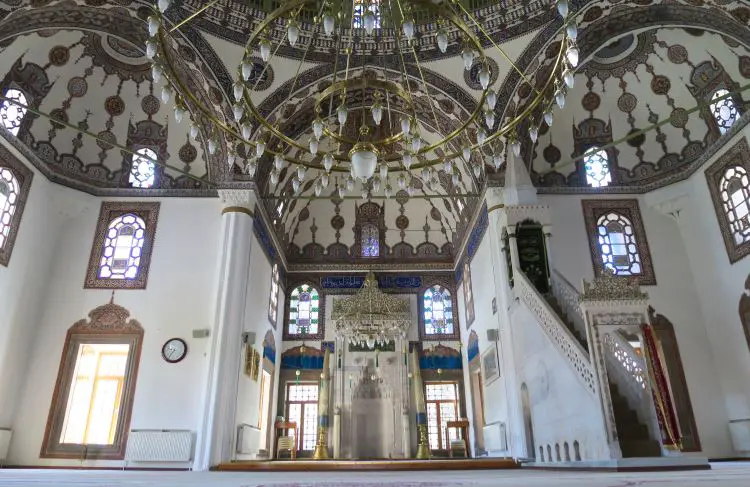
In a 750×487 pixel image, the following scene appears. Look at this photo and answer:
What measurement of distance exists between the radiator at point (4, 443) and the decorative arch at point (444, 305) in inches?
314

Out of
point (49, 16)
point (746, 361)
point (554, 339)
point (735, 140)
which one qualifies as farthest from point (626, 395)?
point (49, 16)

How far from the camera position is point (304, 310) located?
40.7 feet

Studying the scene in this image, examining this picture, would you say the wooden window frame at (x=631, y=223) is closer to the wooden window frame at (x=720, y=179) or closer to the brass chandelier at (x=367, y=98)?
the wooden window frame at (x=720, y=179)

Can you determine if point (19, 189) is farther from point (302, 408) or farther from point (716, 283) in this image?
point (716, 283)

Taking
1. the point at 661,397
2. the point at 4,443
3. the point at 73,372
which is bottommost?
the point at 4,443

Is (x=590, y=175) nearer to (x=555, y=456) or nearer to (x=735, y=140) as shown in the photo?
(x=735, y=140)

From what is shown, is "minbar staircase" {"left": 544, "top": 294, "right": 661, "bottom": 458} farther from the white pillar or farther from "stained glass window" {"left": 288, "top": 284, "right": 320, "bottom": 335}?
"stained glass window" {"left": 288, "top": 284, "right": 320, "bottom": 335}

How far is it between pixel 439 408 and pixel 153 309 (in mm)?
6519

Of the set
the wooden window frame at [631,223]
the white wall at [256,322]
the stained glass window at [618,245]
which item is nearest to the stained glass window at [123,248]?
the white wall at [256,322]

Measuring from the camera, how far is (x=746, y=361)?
8.04 m

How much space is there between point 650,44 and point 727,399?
6151 mm

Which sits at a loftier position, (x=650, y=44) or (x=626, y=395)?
(x=650, y=44)

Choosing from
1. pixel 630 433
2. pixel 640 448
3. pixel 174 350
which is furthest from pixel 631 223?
pixel 174 350

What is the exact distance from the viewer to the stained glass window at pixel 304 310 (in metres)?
12.2
